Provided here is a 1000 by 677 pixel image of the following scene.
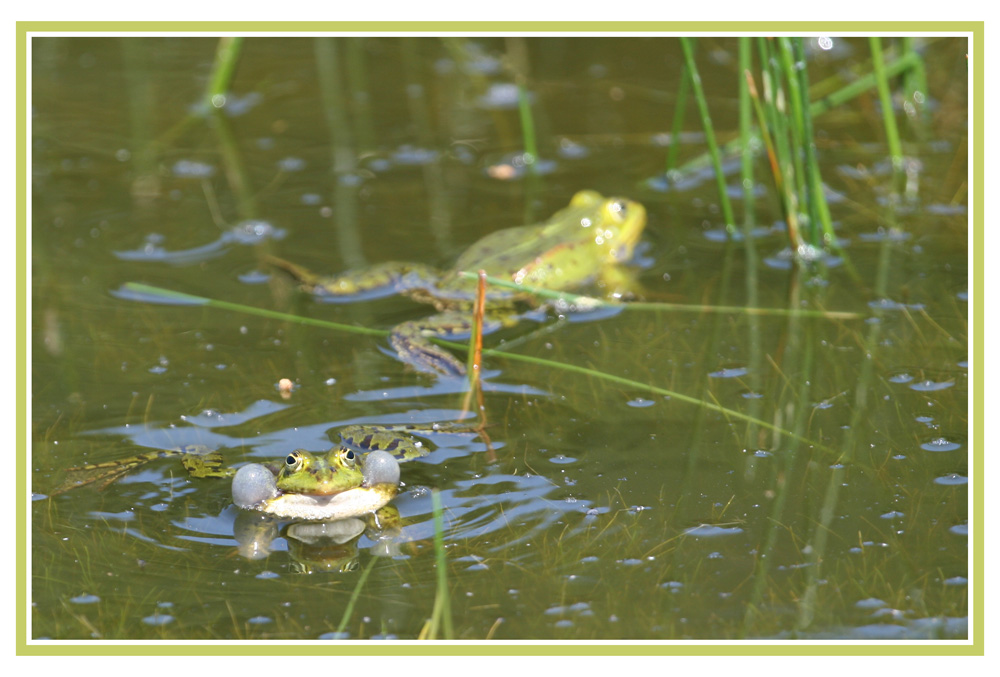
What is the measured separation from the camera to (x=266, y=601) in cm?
295

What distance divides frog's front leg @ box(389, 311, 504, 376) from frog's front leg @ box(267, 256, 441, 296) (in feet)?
1.02

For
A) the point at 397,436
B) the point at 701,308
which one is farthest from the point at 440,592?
the point at 701,308

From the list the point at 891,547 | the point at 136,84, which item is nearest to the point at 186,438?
the point at 891,547

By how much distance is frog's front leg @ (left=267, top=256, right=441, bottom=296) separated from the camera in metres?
4.98

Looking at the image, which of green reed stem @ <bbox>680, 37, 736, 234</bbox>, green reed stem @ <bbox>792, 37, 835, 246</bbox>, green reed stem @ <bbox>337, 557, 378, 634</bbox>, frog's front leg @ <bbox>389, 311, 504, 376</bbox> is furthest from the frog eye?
green reed stem @ <bbox>792, 37, 835, 246</bbox>

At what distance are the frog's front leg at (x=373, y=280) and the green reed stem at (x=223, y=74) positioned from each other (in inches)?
83.8

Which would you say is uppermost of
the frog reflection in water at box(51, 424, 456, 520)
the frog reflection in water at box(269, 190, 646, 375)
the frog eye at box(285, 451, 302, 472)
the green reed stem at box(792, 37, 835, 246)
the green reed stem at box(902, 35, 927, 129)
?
the green reed stem at box(902, 35, 927, 129)

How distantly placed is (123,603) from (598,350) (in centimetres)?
225

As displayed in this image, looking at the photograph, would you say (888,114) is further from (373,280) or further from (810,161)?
(373,280)

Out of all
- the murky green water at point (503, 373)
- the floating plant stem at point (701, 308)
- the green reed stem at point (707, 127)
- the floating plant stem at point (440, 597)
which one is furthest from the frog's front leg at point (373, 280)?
the floating plant stem at point (440, 597)

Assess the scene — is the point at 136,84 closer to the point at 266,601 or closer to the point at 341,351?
the point at 341,351

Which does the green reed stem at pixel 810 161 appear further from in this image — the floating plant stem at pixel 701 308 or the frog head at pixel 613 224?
the frog head at pixel 613 224

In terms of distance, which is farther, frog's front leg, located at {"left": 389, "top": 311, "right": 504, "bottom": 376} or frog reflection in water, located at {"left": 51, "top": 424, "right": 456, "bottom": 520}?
frog's front leg, located at {"left": 389, "top": 311, "right": 504, "bottom": 376}

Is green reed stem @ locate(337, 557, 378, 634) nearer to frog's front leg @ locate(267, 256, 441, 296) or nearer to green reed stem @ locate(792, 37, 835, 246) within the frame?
frog's front leg @ locate(267, 256, 441, 296)
